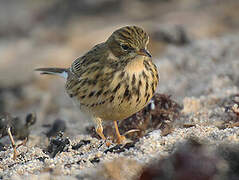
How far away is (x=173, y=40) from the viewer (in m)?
9.97

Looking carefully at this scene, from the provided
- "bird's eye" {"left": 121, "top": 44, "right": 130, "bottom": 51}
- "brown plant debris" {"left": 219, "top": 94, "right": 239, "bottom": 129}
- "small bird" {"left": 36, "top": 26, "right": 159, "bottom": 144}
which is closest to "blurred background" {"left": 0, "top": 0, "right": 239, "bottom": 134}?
"brown plant debris" {"left": 219, "top": 94, "right": 239, "bottom": 129}

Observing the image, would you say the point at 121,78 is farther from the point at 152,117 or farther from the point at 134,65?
the point at 152,117

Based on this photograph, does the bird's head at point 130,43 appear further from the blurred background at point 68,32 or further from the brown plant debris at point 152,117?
the blurred background at point 68,32

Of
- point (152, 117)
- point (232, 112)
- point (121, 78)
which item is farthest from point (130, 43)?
point (232, 112)

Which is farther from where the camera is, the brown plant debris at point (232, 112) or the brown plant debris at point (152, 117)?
the brown plant debris at point (152, 117)

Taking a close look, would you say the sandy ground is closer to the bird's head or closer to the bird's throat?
the bird's throat

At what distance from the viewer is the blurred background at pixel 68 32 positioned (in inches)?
356

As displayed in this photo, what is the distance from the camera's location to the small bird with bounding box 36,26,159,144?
198 inches

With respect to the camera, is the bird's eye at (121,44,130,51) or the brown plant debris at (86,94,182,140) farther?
the brown plant debris at (86,94,182,140)

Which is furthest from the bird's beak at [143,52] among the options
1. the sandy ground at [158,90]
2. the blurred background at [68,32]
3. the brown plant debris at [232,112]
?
the blurred background at [68,32]

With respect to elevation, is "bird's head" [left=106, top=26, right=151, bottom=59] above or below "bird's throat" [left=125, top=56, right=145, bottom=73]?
above

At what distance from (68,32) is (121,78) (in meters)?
7.24

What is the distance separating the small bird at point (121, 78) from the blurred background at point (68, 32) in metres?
2.07

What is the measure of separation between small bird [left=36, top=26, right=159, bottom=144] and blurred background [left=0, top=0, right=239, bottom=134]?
6.78ft
